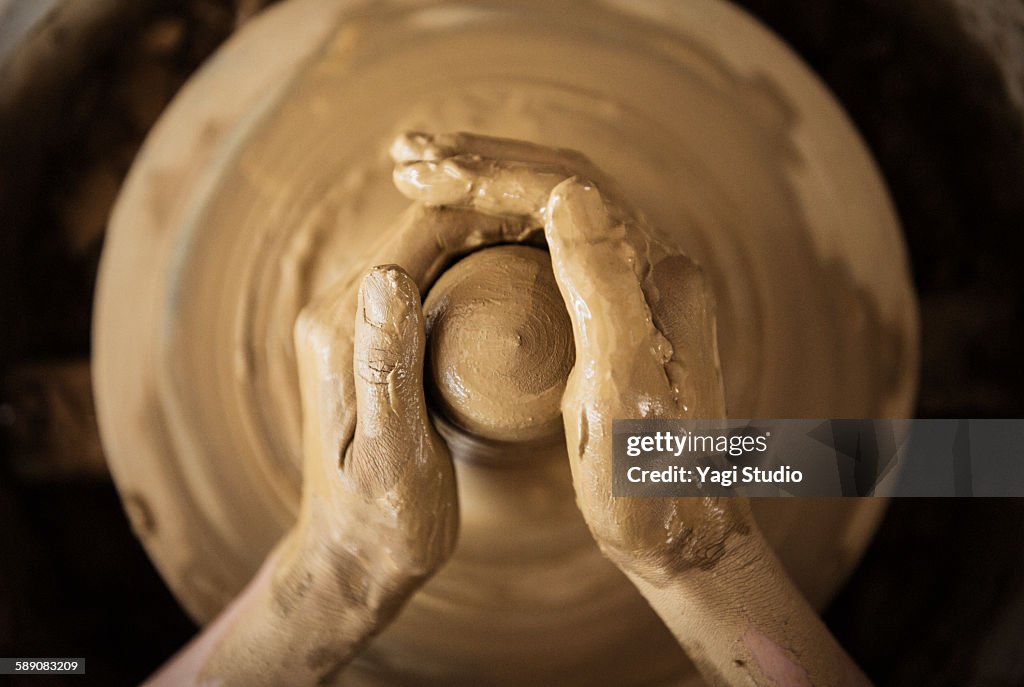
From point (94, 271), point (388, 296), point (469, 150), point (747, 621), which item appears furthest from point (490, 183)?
point (94, 271)

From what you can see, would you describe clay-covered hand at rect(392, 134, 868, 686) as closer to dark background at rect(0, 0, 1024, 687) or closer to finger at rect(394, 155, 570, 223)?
finger at rect(394, 155, 570, 223)

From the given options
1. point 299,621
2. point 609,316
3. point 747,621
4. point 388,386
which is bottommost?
point 299,621

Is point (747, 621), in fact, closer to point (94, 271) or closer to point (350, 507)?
point (350, 507)

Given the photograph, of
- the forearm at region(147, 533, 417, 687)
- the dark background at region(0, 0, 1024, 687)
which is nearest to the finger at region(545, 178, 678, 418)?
the forearm at region(147, 533, 417, 687)

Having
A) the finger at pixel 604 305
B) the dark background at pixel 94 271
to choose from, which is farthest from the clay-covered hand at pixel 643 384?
the dark background at pixel 94 271

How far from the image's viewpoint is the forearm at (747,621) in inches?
33.8

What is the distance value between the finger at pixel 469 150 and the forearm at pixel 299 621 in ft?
1.55

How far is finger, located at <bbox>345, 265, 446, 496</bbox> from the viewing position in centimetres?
75

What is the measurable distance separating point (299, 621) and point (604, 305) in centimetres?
58

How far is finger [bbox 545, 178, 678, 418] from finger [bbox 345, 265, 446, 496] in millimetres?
155

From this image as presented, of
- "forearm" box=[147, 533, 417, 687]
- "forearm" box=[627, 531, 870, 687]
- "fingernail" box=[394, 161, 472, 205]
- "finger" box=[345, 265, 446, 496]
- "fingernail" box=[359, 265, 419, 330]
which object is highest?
"fingernail" box=[394, 161, 472, 205]

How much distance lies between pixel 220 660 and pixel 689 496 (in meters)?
0.67

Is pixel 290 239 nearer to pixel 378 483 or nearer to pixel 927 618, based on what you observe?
pixel 378 483

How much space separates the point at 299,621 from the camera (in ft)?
3.16
